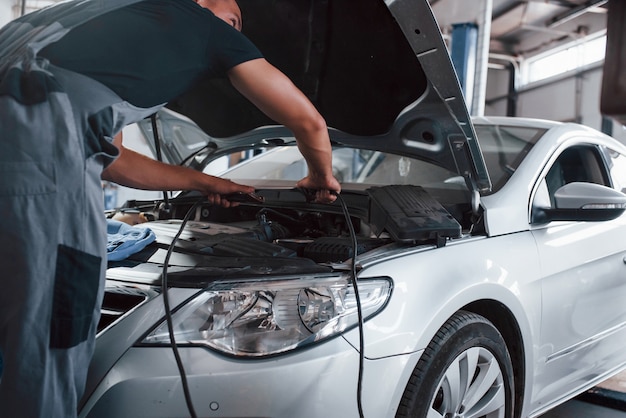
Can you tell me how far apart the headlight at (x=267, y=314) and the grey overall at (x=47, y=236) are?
0.19m

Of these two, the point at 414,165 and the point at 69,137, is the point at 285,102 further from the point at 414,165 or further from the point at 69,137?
the point at 414,165

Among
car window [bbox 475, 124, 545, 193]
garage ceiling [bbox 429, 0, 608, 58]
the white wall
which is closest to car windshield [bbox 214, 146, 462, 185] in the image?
car window [bbox 475, 124, 545, 193]

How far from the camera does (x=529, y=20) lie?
10.5 meters

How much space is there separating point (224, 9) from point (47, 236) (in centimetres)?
71

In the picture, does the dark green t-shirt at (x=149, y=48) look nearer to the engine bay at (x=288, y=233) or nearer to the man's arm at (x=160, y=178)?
the engine bay at (x=288, y=233)

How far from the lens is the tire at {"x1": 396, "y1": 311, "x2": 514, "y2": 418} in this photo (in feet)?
4.85

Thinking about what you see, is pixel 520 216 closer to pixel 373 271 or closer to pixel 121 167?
pixel 373 271

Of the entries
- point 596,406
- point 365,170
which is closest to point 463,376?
point 596,406

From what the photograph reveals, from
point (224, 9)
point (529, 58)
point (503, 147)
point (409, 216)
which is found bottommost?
point (409, 216)

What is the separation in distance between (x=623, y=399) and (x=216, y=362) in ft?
6.72

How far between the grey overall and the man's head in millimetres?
401

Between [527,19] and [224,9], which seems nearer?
[224,9]

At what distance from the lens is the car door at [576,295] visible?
200 centimetres

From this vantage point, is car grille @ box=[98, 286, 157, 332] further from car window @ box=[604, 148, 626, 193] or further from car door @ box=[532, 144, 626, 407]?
car window @ box=[604, 148, 626, 193]
